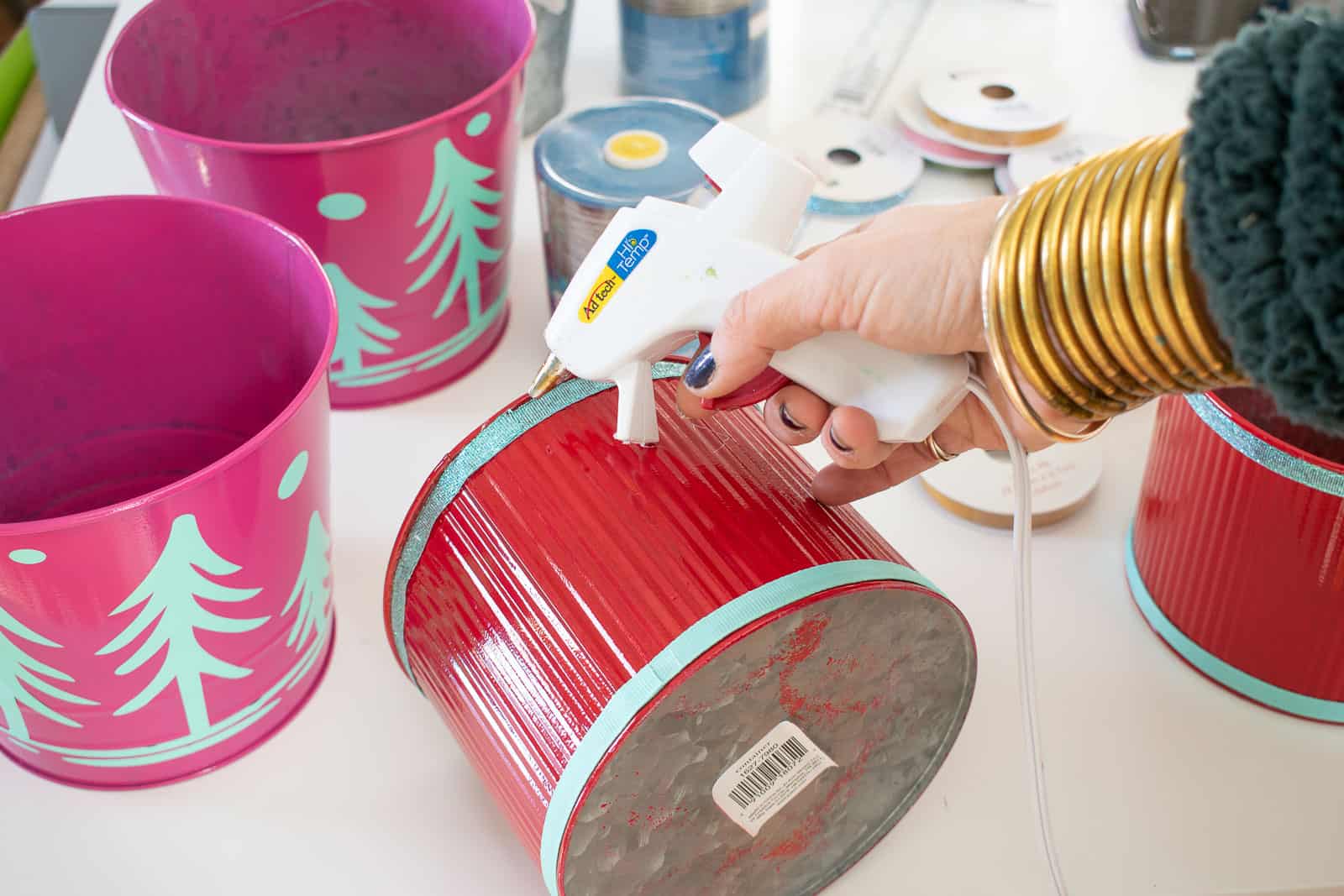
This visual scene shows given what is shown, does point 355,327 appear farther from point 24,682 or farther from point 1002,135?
point 1002,135

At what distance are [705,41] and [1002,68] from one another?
0.27 metres

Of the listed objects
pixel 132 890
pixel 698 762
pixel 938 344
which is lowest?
pixel 132 890

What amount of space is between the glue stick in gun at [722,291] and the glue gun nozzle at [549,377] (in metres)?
0.02

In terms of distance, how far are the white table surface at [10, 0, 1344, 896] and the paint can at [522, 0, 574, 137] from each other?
0.39m

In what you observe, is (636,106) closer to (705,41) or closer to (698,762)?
(705,41)

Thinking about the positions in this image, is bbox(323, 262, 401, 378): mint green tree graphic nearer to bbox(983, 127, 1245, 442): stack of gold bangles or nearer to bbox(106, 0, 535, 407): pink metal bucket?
bbox(106, 0, 535, 407): pink metal bucket

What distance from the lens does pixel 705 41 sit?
1058 mm

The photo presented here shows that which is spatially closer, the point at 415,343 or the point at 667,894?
the point at 667,894

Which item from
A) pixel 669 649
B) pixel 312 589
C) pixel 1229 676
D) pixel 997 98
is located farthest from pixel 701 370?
pixel 997 98

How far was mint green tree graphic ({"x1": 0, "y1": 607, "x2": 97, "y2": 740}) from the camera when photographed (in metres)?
0.59

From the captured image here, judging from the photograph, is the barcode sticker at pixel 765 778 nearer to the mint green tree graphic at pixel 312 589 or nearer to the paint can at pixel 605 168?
the mint green tree graphic at pixel 312 589

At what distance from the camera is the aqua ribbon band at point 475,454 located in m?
0.65

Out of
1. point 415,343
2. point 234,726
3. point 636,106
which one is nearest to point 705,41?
point 636,106

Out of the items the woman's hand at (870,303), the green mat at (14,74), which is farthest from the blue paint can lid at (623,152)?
the green mat at (14,74)
